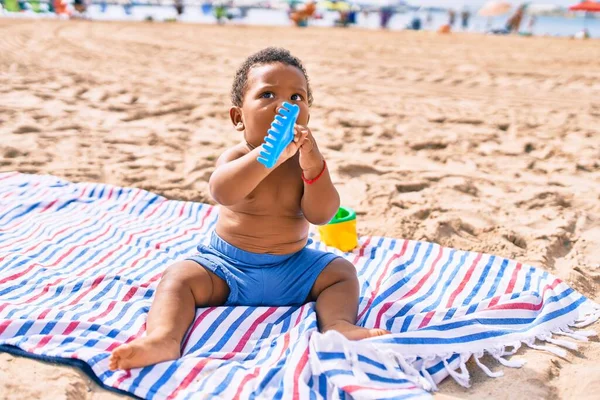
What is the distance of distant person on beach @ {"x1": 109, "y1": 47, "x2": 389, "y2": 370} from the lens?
1854 millimetres

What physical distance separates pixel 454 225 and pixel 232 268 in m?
1.38

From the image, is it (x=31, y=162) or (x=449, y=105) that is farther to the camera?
(x=449, y=105)

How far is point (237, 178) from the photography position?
181 centimetres

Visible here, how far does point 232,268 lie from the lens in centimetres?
200

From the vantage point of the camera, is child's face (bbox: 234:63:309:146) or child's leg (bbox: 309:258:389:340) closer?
child's leg (bbox: 309:258:389:340)

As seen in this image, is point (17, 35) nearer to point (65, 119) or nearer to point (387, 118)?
point (65, 119)

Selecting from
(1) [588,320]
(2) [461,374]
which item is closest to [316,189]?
(2) [461,374]

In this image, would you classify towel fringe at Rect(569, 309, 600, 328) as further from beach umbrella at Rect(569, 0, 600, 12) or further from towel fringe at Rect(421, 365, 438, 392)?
beach umbrella at Rect(569, 0, 600, 12)

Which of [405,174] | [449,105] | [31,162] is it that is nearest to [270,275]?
[405,174]

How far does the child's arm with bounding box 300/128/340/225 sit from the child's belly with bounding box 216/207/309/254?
9cm

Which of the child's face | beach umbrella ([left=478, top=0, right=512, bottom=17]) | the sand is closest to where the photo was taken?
the child's face

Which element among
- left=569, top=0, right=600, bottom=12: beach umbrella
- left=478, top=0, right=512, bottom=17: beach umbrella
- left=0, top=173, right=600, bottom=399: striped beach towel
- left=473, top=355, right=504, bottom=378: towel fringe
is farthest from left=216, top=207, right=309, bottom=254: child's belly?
left=569, top=0, right=600, bottom=12: beach umbrella

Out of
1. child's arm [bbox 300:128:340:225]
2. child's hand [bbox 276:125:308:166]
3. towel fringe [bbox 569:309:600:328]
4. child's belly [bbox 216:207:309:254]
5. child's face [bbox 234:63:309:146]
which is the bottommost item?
towel fringe [bbox 569:309:600:328]

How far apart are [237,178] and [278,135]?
0.27 m
